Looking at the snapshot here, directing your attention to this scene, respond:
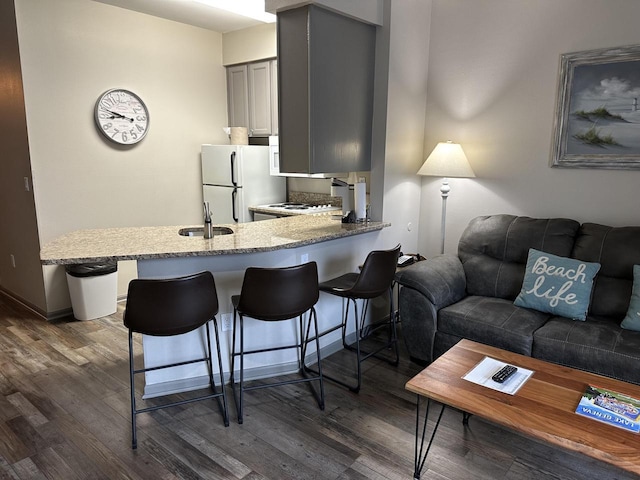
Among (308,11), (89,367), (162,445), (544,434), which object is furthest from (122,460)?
(308,11)

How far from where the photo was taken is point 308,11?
2.95 m

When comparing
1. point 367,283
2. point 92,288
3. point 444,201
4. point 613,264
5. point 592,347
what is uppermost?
point 444,201

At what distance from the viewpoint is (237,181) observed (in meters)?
4.74

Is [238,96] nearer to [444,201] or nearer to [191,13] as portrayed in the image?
[191,13]

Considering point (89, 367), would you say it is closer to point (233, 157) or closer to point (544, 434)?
point (233, 157)

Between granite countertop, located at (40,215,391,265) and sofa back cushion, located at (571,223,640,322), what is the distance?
1532 millimetres

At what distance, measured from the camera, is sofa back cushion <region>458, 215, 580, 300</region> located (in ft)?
10.6

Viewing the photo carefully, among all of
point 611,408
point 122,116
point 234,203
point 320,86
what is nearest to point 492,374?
point 611,408

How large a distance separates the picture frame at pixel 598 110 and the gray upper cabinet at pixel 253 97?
2756mm

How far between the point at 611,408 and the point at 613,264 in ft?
4.73

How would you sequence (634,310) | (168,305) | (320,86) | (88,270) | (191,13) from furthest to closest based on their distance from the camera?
(191,13) → (88,270) → (320,86) → (634,310) → (168,305)

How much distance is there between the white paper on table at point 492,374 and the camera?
2.02 m

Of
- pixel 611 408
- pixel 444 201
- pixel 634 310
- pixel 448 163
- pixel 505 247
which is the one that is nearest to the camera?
pixel 611 408

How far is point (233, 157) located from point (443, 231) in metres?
2.27
